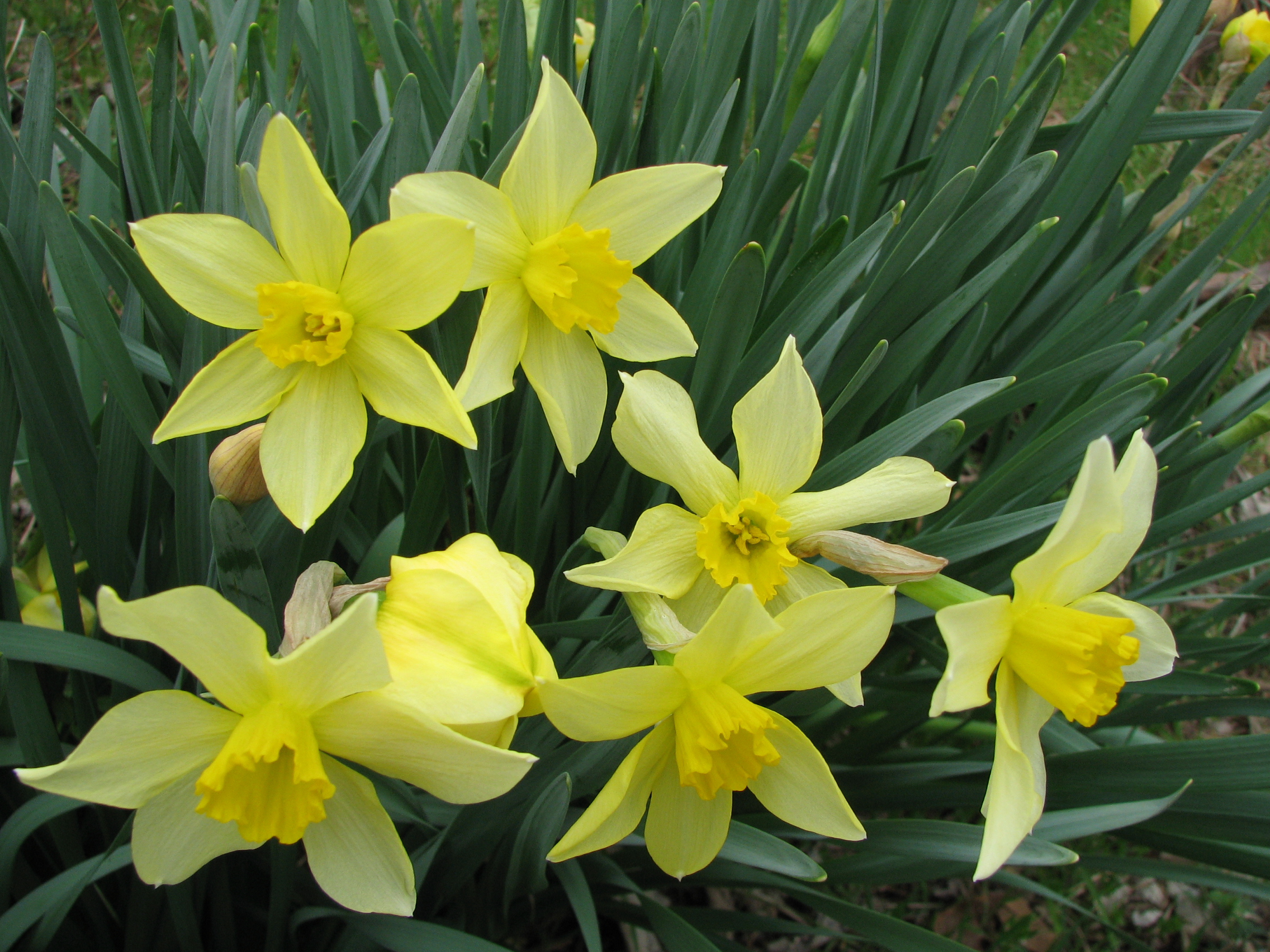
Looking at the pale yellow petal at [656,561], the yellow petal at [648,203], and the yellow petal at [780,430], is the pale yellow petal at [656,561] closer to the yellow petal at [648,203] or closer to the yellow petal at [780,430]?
the yellow petal at [780,430]

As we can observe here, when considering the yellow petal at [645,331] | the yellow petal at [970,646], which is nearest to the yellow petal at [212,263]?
the yellow petal at [645,331]

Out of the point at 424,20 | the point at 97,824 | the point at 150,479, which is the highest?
the point at 424,20

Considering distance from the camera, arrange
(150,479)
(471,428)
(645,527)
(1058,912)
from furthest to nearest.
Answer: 1. (1058,912)
2. (150,479)
3. (645,527)
4. (471,428)

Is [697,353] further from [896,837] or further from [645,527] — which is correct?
[896,837]

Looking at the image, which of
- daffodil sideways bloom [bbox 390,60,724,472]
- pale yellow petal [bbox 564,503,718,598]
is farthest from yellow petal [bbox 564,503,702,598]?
daffodil sideways bloom [bbox 390,60,724,472]

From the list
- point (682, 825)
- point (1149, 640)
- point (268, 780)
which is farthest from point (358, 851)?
point (1149, 640)

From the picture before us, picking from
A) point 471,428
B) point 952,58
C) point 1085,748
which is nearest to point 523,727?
point 471,428

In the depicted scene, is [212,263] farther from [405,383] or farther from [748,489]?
[748,489]
